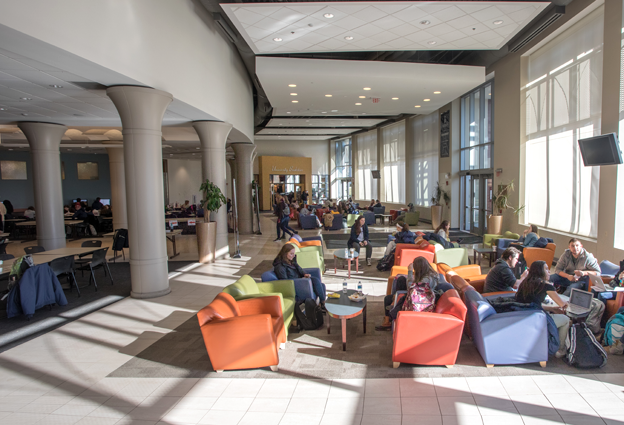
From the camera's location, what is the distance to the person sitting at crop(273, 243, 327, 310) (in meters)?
5.64

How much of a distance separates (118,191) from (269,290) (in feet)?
37.6

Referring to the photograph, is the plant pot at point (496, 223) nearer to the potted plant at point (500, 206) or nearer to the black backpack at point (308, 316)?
the potted plant at point (500, 206)

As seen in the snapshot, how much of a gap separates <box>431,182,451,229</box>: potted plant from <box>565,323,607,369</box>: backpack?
12329 mm

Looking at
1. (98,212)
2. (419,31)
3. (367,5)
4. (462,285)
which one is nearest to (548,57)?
(419,31)

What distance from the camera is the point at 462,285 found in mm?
4867

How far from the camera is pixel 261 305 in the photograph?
468 cm

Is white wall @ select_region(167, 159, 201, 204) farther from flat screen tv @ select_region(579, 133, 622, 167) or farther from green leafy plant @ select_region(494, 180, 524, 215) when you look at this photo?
flat screen tv @ select_region(579, 133, 622, 167)

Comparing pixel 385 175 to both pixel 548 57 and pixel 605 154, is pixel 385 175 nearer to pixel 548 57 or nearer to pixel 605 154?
pixel 548 57

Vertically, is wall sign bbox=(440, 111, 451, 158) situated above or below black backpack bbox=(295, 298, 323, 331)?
above

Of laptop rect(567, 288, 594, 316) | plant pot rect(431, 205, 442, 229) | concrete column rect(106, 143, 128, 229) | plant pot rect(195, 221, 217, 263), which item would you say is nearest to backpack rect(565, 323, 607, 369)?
laptop rect(567, 288, 594, 316)

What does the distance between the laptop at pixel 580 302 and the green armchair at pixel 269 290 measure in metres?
3.34

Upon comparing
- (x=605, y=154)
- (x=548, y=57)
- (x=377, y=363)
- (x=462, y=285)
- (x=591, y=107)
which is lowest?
(x=377, y=363)

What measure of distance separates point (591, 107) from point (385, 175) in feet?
49.3

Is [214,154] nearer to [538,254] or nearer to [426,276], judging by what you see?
[426,276]
